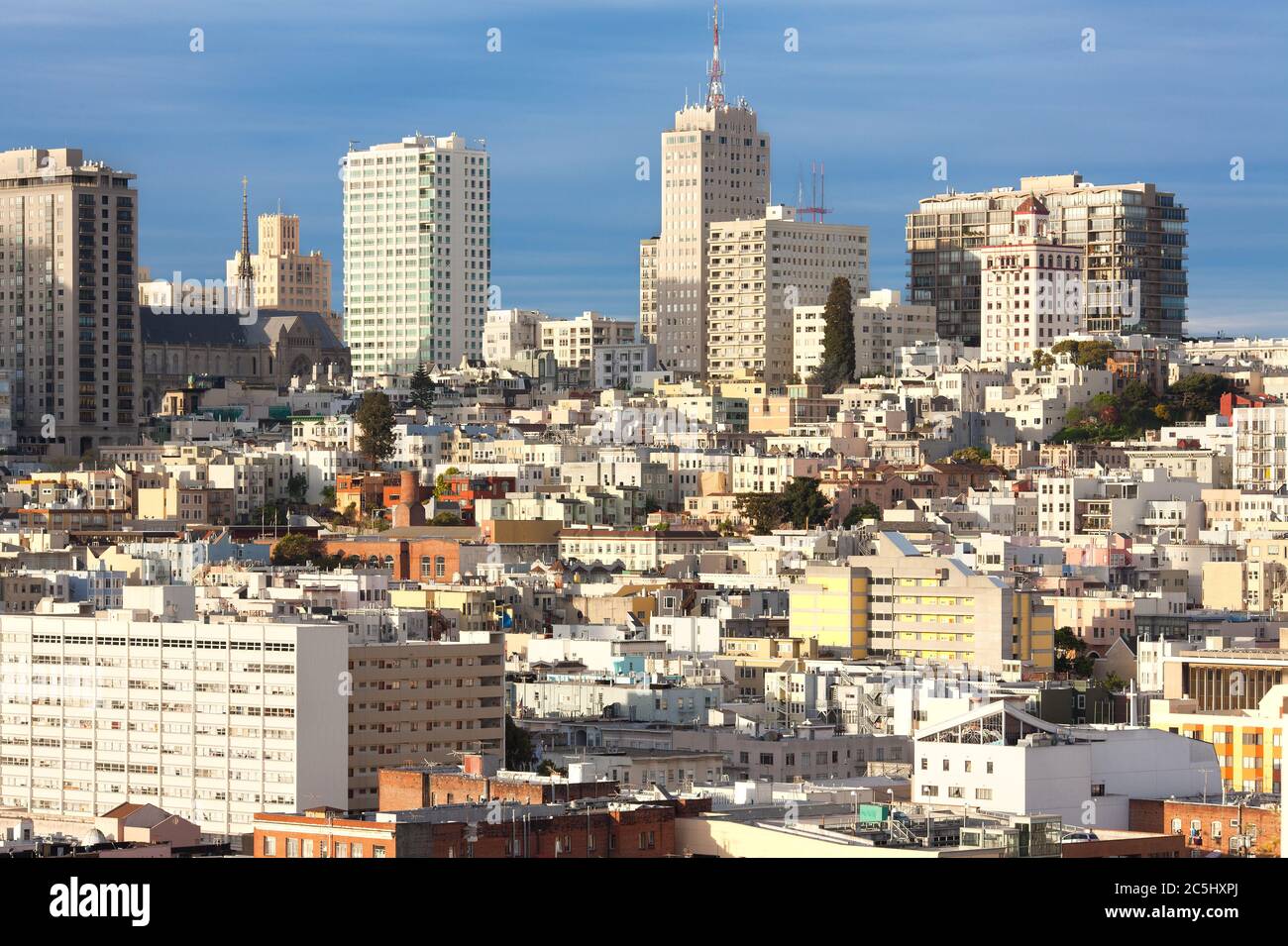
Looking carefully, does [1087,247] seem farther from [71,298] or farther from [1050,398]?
[71,298]

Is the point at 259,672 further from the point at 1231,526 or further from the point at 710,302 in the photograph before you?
the point at 710,302

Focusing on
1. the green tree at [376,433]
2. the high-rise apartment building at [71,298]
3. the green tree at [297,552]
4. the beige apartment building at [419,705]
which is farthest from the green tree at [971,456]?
the beige apartment building at [419,705]

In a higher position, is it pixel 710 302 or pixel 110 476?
pixel 710 302

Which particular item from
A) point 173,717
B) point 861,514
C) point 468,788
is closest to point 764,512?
point 861,514

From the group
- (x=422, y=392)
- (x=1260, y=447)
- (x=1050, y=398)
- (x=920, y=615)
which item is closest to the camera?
(x=920, y=615)

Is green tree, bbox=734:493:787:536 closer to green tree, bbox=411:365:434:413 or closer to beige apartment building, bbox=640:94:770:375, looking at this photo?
green tree, bbox=411:365:434:413

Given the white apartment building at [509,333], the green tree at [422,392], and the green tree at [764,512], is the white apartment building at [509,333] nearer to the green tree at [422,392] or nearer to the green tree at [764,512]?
the green tree at [422,392]
